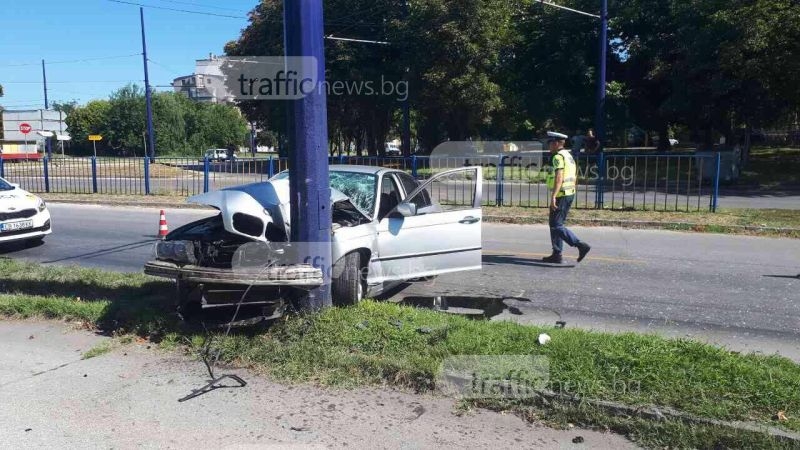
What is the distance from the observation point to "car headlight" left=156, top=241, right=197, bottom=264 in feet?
19.7

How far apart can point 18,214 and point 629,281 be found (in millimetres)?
9636

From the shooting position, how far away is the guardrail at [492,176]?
15.9 metres

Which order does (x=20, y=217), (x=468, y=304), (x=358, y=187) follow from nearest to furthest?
(x=468, y=304), (x=358, y=187), (x=20, y=217)

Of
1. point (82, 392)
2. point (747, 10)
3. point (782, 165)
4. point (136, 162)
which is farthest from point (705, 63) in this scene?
point (82, 392)

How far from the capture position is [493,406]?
4.51 metres

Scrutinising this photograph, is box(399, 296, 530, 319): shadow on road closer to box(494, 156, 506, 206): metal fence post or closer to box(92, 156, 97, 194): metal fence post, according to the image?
box(494, 156, 506, 206): metal fence post

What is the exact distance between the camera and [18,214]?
1070 cm

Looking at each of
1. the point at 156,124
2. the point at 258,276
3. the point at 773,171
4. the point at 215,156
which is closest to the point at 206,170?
the point at 215,156

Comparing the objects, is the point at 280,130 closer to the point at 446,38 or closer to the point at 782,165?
the point at 446,38

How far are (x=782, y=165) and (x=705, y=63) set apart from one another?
9122 mm

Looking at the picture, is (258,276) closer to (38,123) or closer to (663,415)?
(663,415)

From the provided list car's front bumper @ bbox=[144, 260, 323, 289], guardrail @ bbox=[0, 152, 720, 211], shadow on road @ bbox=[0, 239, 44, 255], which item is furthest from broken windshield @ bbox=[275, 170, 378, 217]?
shadow on road @ bbox=[0, 239, 44, 255]

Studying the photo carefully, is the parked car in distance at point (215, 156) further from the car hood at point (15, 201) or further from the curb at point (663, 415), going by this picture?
the curb at point (663, 415)

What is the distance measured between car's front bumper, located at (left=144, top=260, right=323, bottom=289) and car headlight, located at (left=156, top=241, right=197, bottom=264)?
329mm
